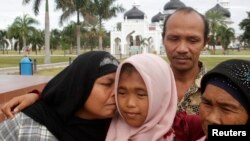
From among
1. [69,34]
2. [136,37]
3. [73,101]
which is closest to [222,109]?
[73,101]

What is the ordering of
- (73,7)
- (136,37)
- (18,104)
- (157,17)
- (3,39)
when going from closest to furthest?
(18,104)
(73,7)
(136,37)
(3,39)
(157,17)

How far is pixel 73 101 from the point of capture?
1.88 m

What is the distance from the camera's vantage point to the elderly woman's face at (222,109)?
1369 mm

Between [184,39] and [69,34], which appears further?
[69,34]

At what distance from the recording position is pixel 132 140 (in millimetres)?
1874

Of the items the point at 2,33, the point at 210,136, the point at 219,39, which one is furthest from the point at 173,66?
the point at 2,33

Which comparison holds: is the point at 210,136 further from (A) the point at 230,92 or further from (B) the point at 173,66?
(B) the point at 173,66

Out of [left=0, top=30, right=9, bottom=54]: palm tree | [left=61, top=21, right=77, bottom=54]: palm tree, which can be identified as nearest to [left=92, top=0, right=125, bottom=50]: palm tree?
[left=61, top=21, right=77, bottom=54]: palm tree

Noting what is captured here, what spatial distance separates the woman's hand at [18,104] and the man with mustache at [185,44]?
0.81m

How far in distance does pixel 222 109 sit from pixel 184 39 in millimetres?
900

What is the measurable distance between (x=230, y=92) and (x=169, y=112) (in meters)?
0.53

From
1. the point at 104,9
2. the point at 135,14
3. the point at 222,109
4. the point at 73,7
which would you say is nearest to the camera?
the point at 222,109

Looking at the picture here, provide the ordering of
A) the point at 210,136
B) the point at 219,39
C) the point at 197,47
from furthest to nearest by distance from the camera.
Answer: the point at 219,39 < the point at 197,47 < the point at 210,136

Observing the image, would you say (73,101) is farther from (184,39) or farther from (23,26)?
(23,26)
